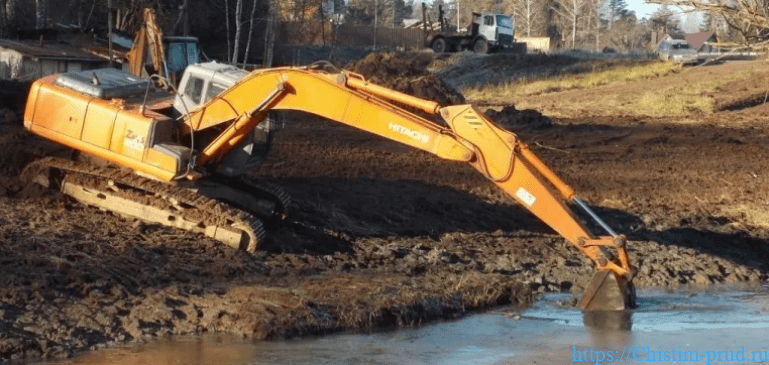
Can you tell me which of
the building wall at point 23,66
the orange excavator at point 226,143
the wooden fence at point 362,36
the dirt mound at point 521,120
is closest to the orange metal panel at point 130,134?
the orange excavator at point 226,143

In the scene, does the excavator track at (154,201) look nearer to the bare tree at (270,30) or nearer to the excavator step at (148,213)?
the excavator step at (148,213)

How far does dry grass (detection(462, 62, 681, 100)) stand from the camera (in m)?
46.3

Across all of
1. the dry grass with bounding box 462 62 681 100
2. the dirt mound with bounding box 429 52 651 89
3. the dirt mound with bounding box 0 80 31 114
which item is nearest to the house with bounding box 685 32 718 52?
the dirt mound with bounding box 0 80 31 114

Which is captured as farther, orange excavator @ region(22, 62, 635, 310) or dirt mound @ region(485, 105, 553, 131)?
dirt mound @ region(485, 105, 553, 131)

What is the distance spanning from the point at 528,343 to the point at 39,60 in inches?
1046

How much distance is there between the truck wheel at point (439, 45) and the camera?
6588 cm

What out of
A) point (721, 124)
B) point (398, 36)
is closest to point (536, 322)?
point (721, 124)

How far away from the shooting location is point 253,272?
13906 mm

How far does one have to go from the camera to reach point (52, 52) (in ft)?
117

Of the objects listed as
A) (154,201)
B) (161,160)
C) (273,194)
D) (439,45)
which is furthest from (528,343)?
(439,45)

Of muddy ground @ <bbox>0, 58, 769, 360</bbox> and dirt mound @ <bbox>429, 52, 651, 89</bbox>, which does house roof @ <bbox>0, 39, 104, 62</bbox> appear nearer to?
muddy ground @ <bbox>0, 58, 769, 360</bbox>

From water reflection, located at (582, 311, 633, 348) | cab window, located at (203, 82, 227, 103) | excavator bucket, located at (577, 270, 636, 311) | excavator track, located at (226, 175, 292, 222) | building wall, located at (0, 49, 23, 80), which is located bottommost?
water reflection, located at (582, 311, 633, 348)

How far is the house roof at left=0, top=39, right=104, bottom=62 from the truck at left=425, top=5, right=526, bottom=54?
31.5m

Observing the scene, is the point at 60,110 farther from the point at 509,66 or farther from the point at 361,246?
the point at 509,66
